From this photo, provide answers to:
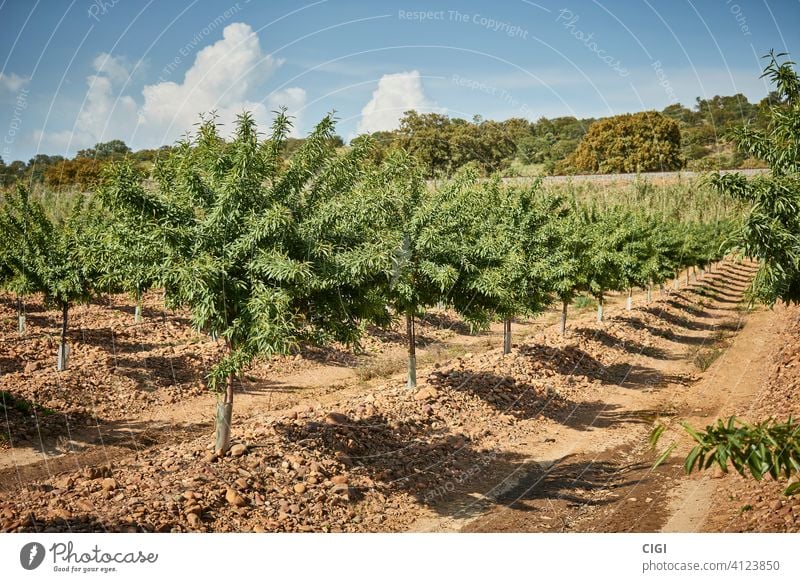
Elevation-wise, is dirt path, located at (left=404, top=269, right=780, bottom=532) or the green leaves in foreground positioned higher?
the green leaves in foreground

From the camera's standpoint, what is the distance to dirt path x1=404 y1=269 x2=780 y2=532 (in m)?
11.3

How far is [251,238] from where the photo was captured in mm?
9961

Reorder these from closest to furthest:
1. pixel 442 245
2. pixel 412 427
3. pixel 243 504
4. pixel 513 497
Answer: pixel 243 504, pixel 513 497, pixel 412 427, pixel 442 245

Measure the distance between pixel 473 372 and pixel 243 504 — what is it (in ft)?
34.5

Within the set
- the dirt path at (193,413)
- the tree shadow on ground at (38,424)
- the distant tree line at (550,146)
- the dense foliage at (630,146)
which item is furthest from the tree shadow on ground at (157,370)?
the dense foliage at (630,146)

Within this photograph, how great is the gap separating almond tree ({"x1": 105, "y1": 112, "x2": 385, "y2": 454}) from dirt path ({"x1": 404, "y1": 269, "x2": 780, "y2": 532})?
451 cm

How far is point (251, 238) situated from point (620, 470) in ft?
32.5

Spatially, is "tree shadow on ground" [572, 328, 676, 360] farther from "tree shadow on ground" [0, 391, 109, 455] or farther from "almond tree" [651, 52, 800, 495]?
"tree shadow on ground" [0, 391, 109, 455]

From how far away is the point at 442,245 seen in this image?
54.4 feet

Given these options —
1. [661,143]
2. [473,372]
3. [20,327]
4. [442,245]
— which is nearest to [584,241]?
[473,372]

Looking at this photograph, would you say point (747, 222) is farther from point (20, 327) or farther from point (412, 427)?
point (20, 327)

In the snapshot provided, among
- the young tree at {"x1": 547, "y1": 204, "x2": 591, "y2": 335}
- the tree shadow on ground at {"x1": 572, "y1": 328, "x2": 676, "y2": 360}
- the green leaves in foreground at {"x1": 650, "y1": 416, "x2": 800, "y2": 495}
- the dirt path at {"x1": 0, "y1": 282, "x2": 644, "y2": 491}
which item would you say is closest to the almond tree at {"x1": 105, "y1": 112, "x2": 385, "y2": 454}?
the dirt path at {"x1": 0, "y1": 282, "x2": 644, "y2": 491}
